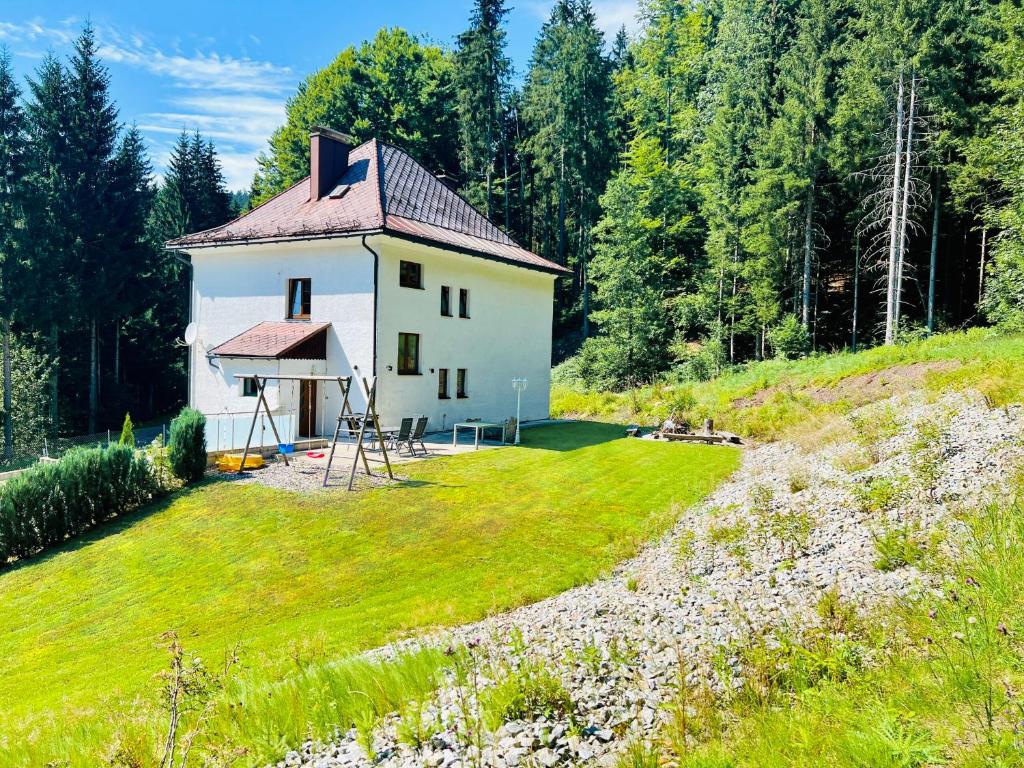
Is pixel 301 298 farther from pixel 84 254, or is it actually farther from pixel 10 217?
pixel 84 254

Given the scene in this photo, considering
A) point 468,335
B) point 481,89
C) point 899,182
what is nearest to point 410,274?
point 468,335

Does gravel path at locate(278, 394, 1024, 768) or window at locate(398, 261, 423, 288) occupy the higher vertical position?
window at locate(398, 261, 423, 288)

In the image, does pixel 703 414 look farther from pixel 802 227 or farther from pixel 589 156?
pixel 589 156

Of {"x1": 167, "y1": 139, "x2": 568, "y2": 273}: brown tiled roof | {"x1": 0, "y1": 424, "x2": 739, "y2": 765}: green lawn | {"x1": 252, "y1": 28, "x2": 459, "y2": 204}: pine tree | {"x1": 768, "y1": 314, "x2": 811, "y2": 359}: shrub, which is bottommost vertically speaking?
{"x1": 0, "y1": 424, "x2": 739, "y2": 765}: green lawn

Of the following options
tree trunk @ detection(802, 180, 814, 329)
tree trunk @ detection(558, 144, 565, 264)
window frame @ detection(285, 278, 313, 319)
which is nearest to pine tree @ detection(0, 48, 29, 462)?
window frame @ detection(285, 278, 313, 319)

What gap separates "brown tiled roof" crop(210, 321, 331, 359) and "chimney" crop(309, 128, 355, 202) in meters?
4.83

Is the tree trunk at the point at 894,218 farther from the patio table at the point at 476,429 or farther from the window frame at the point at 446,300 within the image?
the window frame at the point at 446,300

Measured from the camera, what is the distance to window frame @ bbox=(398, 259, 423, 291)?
17.5 meters

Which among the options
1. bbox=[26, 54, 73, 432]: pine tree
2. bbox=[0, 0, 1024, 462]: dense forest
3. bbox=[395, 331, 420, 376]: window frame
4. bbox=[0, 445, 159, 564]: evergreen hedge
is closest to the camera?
bbox=[0, 445, 159, 564]: evergreen hedge

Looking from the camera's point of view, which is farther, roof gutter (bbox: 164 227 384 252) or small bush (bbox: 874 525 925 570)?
roof gutter (bbox: 164 227 384 252)

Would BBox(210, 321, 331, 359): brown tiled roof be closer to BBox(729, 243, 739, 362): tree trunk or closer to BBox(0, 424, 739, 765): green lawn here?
BBox(0, 424, 739, 765): green lawn

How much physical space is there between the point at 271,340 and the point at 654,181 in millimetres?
25656

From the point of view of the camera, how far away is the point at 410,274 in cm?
1802

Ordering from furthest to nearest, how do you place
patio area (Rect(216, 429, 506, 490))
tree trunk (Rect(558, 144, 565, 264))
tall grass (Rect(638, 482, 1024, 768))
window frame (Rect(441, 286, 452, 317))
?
tree trunk (Rect(558, 144, 565, 264)) < window frame (Rect(441, 286, 452, 317)) < patio area (Rect(216, 429, 506, 490)) < tall grass (Rect(638, 482, 1024, 768))
